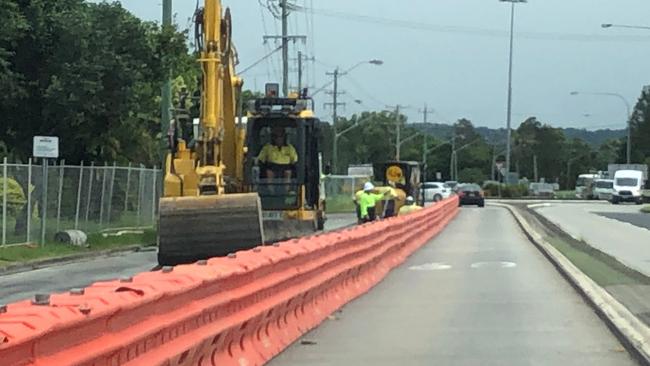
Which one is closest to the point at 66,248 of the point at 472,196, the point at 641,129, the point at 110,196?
the point at 110,196

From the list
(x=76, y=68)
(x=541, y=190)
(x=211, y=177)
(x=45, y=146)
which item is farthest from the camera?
(x=541, y=190)

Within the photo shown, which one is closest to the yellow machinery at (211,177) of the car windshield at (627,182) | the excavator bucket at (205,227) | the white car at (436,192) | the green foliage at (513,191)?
the excavator bucket at (205,227)

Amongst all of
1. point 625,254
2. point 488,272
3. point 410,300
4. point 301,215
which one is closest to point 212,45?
point 301,215

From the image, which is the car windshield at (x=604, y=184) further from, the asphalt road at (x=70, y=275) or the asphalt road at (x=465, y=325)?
the asphalt road at (x=465, y=325)

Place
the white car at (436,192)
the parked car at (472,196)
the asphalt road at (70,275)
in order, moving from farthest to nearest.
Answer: the white car at (436,192), the parked car at (472,196), the asphalt road at (70,275)

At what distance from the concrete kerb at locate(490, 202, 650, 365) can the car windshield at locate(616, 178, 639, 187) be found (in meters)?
69.3

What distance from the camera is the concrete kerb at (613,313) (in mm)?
11484

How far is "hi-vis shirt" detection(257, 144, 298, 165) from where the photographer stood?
27609 millimetres

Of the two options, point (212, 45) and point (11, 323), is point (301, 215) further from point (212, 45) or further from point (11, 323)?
point (11, 323)

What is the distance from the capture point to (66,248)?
28.3m

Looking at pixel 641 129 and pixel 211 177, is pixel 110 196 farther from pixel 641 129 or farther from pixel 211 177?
pixel 641 129

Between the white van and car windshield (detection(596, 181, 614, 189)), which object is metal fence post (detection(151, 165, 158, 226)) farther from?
car windshield (detection(596, 181, 614, 189))

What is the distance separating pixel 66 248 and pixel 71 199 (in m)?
3.43

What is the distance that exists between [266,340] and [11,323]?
5630 millimetres
